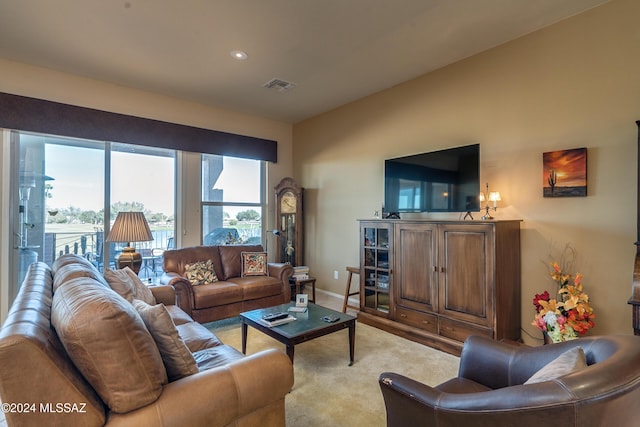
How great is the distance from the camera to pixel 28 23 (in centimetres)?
272

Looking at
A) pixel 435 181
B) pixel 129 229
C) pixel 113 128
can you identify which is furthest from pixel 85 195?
pixel 435 181

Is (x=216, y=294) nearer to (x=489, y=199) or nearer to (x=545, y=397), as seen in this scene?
(x=489, y=199)

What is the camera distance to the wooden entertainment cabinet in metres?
2.73

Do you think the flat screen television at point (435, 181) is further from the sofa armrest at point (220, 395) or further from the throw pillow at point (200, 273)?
the sofa armrest at point (220, 395)

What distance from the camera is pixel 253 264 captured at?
4105 millimetres

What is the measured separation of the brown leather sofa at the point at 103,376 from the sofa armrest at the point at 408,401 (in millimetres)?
462

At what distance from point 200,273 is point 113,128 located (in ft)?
7.01

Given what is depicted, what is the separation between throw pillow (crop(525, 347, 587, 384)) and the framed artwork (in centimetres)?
192

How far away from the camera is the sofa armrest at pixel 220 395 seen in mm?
1146

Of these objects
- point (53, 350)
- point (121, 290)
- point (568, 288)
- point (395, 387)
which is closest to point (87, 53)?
point (121, 290)

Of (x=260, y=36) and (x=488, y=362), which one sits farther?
(x=260, y=36)

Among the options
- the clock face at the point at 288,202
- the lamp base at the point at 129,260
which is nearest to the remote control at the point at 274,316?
the lamp base at the point at 129,260

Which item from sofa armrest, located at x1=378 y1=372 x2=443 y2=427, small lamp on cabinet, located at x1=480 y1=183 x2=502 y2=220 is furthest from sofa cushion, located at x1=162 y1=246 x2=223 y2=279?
small lamp on cabinet, located at x1=480 y1=183 x2=502 y2=220

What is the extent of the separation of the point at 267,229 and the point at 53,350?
4434 mm
